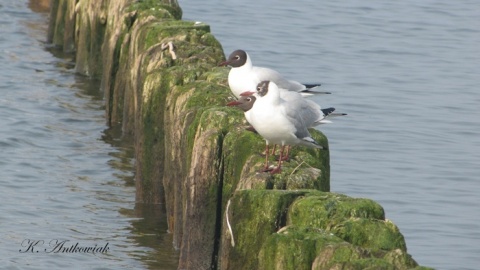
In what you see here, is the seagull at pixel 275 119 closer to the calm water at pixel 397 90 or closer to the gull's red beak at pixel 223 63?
the gull's red beak at pixel 223 63

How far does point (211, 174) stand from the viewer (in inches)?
319

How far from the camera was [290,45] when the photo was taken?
20562 millimetres

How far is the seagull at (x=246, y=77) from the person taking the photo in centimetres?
930

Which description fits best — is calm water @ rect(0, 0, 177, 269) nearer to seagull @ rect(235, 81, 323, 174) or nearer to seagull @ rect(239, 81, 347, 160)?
seagull @ rect(239, 81, 347, 160)

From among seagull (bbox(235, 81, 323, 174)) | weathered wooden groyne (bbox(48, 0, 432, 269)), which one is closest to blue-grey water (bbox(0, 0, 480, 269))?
weathered wooden groyne (bbox(48, 0, 432, 269))

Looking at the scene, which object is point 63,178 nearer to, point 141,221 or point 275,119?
point 141,221

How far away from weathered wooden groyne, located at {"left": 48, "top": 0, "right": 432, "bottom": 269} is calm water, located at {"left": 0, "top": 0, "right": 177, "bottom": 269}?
0.36m

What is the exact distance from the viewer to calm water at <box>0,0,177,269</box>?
32.2 ft

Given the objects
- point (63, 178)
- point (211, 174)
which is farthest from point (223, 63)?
point (63, 178)

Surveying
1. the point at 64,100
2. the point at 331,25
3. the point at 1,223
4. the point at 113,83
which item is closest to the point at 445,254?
the point at 1,223

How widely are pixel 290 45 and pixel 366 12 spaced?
3.87m

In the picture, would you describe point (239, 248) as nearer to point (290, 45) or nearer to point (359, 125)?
point (359, 125)

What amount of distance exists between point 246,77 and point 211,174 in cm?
156

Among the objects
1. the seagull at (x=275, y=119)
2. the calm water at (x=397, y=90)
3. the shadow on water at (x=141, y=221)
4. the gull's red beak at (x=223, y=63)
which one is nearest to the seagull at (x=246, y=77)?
the gull's red beak at (x=223, y=63)
